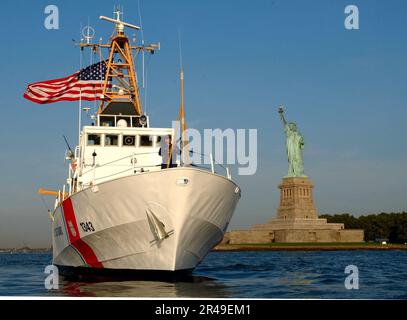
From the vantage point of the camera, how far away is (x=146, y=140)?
25562mm

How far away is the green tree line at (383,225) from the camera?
130 metres

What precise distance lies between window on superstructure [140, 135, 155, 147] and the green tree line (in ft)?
373

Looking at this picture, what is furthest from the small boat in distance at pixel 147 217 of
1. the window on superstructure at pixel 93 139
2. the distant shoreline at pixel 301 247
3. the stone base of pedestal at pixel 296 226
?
the stone base of pedestal at pixel 296 226

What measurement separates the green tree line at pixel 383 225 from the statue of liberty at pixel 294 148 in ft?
97.2

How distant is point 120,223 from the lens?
19312mm

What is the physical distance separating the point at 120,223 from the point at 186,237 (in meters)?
2.33

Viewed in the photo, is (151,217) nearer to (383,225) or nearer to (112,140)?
(112,140)

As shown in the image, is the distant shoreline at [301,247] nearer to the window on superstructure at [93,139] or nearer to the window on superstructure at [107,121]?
the window on superstructure at [107,121]

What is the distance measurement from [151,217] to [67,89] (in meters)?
11.5

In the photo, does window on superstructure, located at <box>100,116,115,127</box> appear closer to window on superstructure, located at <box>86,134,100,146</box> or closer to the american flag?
A: window on superstructure, located at <box>86,134,100,146</box>

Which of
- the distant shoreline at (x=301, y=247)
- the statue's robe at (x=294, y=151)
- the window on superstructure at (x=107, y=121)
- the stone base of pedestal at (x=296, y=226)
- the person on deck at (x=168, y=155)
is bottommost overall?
the distant shoreline at (x=301, y=247)

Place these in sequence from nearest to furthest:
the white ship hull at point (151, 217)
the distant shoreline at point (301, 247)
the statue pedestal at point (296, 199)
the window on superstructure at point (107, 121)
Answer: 1. the white ship hull at point (151, 217)
2. the window on superstructure at point (107, 121)
3. the distant shoreline at point (301, 247)
4. the statue pedestal at point (296, 199)
